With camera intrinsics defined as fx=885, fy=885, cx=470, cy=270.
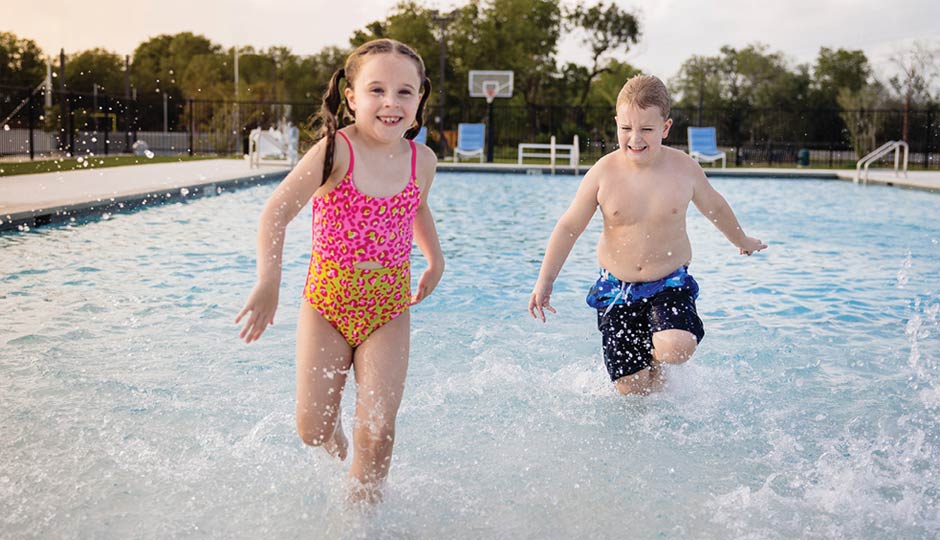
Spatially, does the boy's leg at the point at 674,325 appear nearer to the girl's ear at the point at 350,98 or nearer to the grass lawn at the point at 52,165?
the girl's ear at the point at 350,98

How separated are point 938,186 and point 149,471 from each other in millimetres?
16366

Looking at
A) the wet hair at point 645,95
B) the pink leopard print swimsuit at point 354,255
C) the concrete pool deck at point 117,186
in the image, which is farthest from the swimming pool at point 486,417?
the concrete pool deck at point 117,186

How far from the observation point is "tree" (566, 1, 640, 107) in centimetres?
3556

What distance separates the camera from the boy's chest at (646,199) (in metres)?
3.75

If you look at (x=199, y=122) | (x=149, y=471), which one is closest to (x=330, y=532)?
(x=149, y=471)

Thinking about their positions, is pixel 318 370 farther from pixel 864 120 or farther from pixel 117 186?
pixel 864 120

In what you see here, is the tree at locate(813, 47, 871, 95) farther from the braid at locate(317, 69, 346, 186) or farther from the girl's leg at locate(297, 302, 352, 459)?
the girl's leg at locate(297, 302, 352, 459)

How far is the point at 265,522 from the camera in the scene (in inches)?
107

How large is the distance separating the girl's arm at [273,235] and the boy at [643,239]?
4.37 feet

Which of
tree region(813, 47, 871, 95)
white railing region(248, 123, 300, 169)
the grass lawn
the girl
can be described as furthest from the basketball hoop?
tree region(813, 47, 871, 95)

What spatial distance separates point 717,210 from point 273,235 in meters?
2.11

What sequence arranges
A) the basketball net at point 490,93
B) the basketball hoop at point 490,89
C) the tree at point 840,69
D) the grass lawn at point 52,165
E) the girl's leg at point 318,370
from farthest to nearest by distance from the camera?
the tree at point 840,69 → the basketball hoop at point 490,89 → the basketball net at point 490,93 → the grass lawn at point 52,165 → the girl's leg at point 318,370

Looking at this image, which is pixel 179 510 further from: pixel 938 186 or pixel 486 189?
pixel 938 186

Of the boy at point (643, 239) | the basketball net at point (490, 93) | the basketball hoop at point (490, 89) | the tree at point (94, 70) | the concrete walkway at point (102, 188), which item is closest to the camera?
the boy at point (643, 239)
